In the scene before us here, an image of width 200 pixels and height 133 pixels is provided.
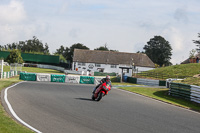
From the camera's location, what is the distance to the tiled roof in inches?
3750

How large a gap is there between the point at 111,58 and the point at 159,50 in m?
37.2

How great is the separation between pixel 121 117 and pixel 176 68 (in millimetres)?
61321

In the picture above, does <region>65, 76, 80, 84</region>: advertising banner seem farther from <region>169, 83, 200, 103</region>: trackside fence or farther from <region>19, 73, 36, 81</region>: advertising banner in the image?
<region>169, 83, 200, 103</region>: trackside fence

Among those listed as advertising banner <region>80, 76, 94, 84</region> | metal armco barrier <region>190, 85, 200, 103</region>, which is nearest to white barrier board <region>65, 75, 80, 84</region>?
advertising banner <region>80, 76, 94, 84</region>

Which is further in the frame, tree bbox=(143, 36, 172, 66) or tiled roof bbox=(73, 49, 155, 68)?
tree bbox=(143, 36, 172, 66)

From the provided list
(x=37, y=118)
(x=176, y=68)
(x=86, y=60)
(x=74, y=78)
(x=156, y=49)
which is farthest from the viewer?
(x=156, y=49)

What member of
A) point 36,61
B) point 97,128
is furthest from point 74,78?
point 36,61

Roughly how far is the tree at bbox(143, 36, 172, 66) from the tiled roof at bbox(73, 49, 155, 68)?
29022 mm

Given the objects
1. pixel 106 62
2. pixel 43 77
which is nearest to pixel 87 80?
pixel 43 77

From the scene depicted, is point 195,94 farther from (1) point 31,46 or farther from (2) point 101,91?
(1) point 31,46

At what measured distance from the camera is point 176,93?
Answer: 2609 cm

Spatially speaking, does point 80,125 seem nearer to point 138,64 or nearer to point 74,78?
point 74,78

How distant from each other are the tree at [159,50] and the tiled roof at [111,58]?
2902cm

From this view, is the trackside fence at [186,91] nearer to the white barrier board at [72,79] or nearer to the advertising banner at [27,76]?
the white barrier board at [72,79]
